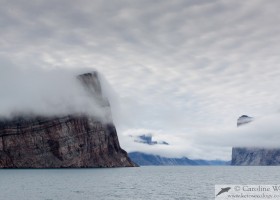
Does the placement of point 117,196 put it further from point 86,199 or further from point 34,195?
point 34,195

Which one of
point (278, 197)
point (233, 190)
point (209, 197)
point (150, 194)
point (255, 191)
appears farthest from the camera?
point (150, 194)

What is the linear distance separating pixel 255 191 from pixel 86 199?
3697cm

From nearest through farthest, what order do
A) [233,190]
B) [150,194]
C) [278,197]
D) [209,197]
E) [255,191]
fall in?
[233,190] < [278,197] < [255,191] < [209,197] < [150,194]

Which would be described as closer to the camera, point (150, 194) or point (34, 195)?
point (34, 195)

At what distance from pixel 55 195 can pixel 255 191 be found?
4610 centimetres

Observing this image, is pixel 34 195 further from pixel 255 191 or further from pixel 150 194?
pixel 255 191

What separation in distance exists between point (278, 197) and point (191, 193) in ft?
90.2

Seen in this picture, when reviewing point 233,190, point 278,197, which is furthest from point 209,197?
point 233,190

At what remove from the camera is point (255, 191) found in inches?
3295

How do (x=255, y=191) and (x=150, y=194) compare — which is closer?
(x=255, y=191)

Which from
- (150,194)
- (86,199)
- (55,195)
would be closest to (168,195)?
(150,194)

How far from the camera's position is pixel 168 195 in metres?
95.8

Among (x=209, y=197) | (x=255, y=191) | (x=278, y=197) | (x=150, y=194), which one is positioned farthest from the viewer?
(x=150, y=194)

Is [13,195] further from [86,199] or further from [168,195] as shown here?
[168,195]
